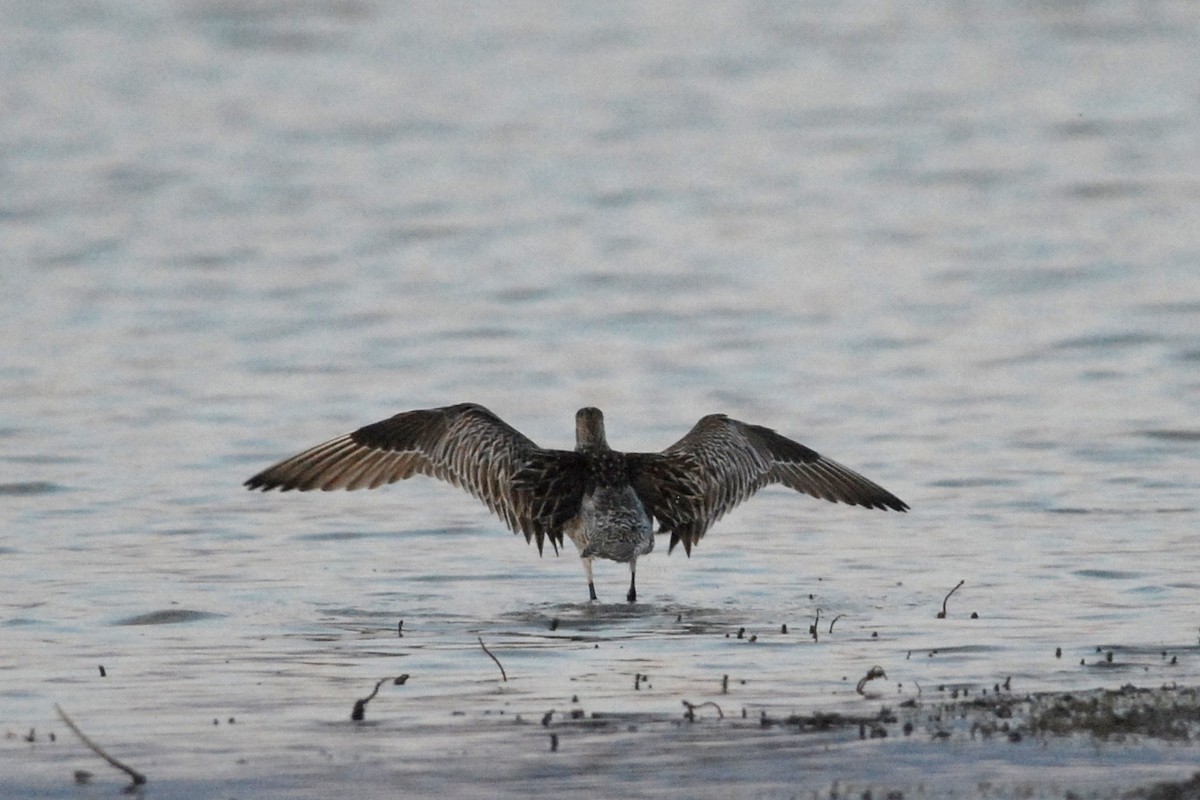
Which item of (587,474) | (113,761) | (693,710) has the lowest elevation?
(113,761)

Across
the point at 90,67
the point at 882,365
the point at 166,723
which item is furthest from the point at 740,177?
the point at 166,723

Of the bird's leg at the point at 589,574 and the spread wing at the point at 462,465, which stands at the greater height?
the spread wing at the point at 462,465

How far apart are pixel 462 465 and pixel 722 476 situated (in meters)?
1.37

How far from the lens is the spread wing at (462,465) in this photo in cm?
1127

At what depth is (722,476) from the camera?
1166cm

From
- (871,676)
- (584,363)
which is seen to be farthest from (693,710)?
(584,363)

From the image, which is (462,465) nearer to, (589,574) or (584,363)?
(589,574)

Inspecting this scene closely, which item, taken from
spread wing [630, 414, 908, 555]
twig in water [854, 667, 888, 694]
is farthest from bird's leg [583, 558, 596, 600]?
twig in water [854, 667, 888, 694]

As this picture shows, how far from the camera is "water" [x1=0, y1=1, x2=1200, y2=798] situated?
8117 millimetres

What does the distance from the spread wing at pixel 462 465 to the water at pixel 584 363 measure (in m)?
0.41

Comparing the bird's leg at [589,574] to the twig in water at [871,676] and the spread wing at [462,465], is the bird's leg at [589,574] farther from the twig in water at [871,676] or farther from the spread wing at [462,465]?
the twig in water at [871,676]

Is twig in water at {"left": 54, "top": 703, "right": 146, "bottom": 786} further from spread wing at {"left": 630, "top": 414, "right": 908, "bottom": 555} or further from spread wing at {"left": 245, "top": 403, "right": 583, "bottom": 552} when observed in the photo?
spread wing at {"left": 630, "top": 414, "right": 908, "bottom": 555}

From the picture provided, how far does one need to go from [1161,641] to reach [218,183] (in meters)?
19.1

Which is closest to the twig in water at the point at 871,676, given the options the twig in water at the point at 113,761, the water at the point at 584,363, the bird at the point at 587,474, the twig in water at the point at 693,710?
the water at the point at 584,363
